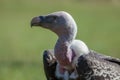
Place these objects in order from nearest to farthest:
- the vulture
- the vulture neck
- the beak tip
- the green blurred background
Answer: the beak tip
the vulture
the vulture neck
the green blurred background

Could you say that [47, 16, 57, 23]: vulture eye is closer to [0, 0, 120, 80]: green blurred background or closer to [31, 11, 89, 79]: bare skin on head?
[31, 11, 89, 79]: bare skin on head

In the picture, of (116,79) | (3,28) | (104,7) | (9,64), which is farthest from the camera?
(104,7)

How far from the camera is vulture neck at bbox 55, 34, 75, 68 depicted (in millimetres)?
10789

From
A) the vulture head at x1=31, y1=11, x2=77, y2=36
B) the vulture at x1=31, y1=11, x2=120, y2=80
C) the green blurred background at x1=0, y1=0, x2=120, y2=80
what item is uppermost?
the vulture head at x1=31, y1=11, x2=77, y2=36

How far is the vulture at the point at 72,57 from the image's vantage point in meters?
10.6

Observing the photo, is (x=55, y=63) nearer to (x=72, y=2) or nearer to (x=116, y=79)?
(x=116, y=79)

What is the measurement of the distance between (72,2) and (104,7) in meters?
2.23

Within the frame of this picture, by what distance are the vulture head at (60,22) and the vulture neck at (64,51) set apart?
0.27ft

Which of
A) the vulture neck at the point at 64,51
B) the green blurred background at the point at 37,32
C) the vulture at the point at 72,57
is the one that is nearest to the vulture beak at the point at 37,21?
the vulture at the point at 72,57

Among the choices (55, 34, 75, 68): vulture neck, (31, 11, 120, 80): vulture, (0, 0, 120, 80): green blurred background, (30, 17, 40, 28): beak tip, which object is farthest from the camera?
(0, 0, 120, 80): green blurred background

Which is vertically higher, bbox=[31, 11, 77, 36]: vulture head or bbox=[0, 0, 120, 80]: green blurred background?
bbox=[31, 11, 77, 36]: vulture head

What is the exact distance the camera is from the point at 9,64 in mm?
16969

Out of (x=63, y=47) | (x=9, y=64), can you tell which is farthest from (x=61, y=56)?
(x=9, y=64)

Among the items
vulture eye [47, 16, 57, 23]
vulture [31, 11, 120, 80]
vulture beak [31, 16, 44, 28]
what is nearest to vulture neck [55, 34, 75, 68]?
vulture [31, 11, 120, 80]
